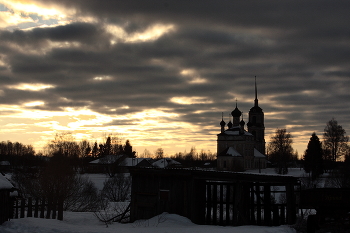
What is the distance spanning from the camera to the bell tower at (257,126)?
129000mm

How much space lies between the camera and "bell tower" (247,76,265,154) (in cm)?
12900

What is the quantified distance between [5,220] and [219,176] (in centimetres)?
1064

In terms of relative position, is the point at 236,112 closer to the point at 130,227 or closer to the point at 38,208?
the point at 38,208

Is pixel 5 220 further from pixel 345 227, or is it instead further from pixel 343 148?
pixel 343 148

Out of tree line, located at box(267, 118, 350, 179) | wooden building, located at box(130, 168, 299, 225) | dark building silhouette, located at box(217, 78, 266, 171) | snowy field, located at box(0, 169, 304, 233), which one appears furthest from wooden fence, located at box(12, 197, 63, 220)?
dark building silhouette, located at box(217, 78, 266, 171)

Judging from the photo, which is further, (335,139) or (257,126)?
(257,126)

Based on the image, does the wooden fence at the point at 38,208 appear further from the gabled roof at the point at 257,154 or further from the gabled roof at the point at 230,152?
the gabled roof at the point at 257,154

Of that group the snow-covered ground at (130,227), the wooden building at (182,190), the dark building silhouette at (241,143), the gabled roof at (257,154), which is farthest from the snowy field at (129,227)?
the gabled roof at (257,154)

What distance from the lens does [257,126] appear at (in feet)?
424

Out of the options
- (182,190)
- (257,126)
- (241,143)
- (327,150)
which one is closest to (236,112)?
(257,126)

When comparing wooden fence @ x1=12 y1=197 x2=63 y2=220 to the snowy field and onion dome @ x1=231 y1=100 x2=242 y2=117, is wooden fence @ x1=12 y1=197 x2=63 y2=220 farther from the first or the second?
onion dome @ x1=231 y1=100 x2=242 y2=117

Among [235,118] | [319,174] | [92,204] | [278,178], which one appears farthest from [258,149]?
[278,178]

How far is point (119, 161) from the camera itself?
99.6m

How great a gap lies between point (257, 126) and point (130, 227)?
11196cm
